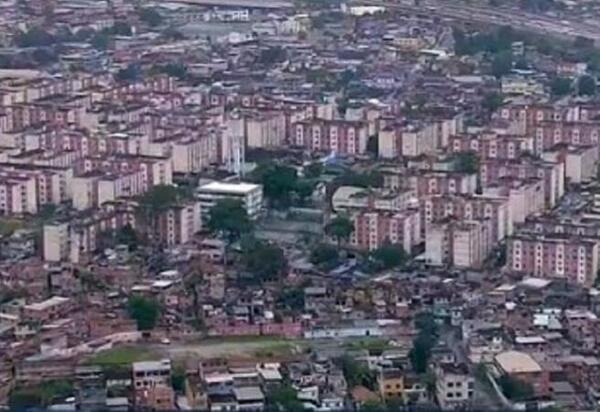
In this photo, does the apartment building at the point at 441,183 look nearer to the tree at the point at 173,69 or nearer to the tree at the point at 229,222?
the tree at the point at 229,222

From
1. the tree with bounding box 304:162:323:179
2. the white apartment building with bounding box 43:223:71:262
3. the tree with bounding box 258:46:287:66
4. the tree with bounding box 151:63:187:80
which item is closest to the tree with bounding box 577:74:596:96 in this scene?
the tree with bounding box 258:46:287:66

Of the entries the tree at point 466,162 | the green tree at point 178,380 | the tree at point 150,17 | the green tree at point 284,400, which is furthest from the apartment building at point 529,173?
the tree at point 150,17

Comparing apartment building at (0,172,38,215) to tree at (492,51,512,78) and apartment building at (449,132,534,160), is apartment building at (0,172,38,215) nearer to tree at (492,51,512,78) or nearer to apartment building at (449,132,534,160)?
apartment building at (449,132,534,160)

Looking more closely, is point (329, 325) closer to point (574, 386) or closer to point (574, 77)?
point (574, 386)

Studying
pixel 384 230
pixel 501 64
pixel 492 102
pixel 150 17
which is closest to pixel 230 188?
pixel 384 230

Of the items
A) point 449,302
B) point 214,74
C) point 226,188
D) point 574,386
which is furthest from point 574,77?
point 574,386
